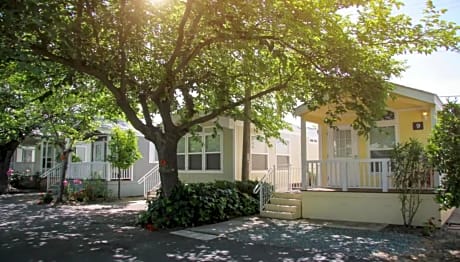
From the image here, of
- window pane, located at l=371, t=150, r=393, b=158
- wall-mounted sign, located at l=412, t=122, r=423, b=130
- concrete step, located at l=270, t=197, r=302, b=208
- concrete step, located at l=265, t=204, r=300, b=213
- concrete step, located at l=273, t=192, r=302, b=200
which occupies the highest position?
wall-mounted sign, located at l=412, t=122, r=423, b=130

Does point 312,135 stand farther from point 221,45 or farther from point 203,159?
point 221,45

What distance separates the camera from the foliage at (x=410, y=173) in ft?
29.5

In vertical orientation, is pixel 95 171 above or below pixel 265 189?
above

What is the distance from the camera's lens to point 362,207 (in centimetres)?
1023

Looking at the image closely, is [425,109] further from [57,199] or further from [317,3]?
[57,199]

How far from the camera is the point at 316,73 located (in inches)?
385

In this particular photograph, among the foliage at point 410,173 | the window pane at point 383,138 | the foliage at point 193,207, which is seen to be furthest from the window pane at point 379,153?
the foliage at point 193,207

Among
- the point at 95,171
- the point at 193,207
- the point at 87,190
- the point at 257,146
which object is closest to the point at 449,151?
the point at 193,207

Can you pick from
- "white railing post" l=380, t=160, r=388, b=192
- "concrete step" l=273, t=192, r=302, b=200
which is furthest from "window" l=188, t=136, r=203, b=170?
"white railing post" l=380, t=160, r=388, b=192

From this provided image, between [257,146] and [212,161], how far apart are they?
7.10ft

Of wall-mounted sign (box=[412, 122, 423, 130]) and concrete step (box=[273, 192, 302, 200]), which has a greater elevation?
wall-mounted sign (box=[412, 122, 423, 130])

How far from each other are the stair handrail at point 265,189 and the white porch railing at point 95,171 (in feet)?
29.4

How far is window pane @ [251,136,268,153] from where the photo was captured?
55.6 feet

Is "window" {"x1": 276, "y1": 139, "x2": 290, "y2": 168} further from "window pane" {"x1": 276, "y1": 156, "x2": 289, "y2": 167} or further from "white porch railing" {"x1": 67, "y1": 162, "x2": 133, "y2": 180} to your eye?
"white porch railing" {"x1": 67, "y1": 162, "x2": 133, "y2": 180}
